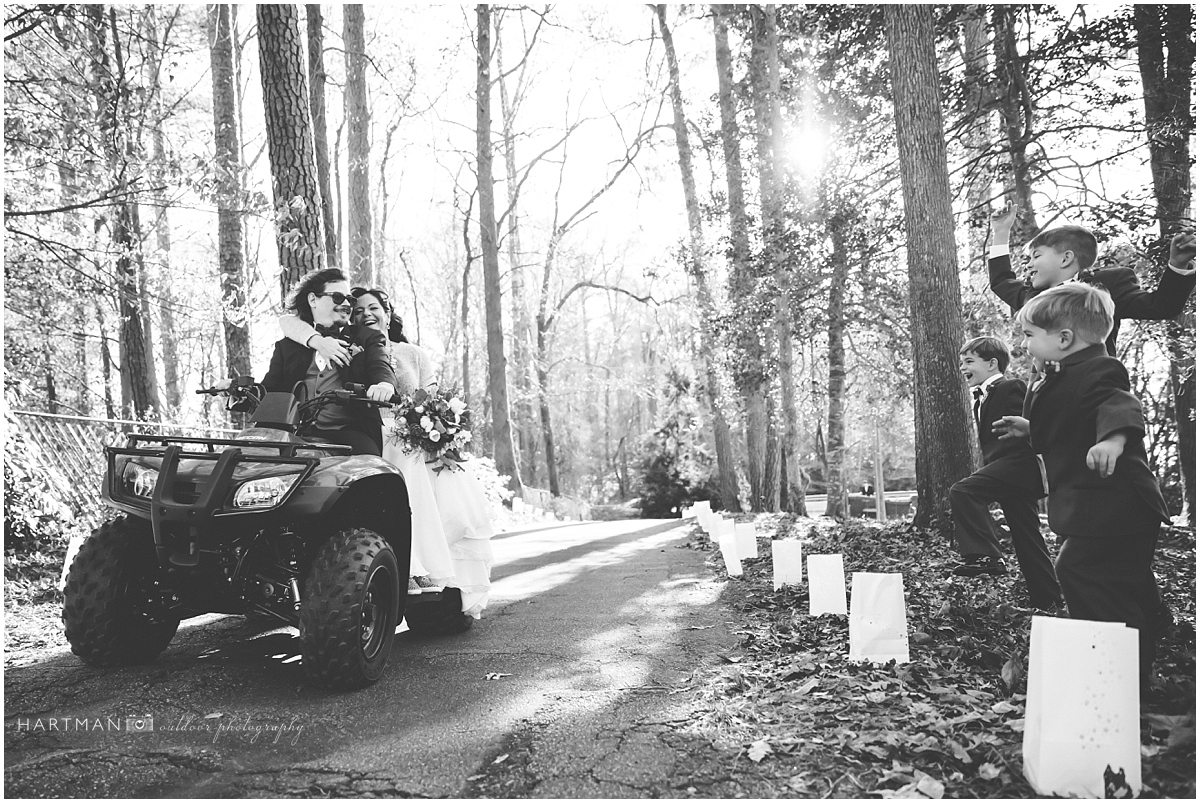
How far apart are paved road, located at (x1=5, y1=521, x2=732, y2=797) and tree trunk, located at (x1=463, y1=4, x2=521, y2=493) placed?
17189mm

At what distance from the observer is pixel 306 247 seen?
8.80 meters

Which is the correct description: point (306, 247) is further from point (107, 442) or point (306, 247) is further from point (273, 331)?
point (273, 331)

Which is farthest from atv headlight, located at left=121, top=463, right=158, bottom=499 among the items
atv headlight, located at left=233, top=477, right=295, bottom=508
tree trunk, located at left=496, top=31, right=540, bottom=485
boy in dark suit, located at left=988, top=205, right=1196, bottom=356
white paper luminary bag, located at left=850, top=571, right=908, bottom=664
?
tree trunk, located at left=496, top=31, right=540, bottom=485

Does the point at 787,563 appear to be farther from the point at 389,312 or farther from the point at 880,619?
the point at 389,312

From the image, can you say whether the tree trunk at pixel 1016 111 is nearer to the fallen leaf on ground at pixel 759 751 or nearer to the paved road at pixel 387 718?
the paved road at pixel 387 718

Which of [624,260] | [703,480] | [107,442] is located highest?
[624,260]

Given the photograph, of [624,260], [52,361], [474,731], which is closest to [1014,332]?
[474,731]

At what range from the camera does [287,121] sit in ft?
28.6

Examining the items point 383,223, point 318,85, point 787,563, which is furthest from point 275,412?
point 383,223

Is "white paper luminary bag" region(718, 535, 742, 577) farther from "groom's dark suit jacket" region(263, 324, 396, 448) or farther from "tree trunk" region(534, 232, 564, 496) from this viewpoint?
"tree trunk" region(534, 232, 564, 496)

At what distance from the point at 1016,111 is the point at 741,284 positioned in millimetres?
6540

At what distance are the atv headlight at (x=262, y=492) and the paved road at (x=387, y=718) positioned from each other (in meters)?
0.87

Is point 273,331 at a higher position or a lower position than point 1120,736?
higher

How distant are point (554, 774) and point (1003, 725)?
68.3 inches
